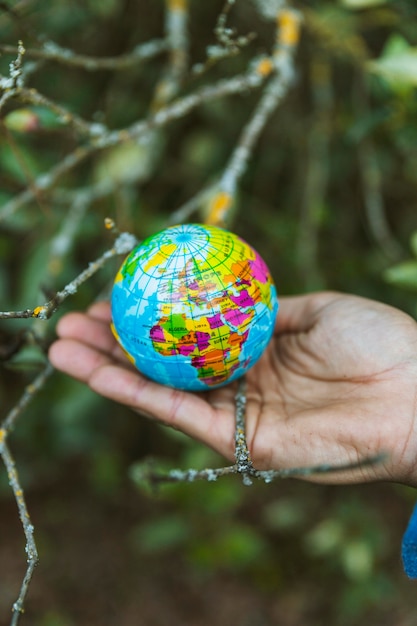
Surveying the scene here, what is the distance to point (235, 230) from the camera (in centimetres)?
280

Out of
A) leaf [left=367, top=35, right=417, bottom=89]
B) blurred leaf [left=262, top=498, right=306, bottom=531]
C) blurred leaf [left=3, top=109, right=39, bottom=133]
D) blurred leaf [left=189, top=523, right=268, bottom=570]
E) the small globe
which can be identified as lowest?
blurred leaf [left=262, top=498, right=306, bottom=531]

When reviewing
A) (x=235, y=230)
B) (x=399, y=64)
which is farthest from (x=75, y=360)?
(x=235, y=230)

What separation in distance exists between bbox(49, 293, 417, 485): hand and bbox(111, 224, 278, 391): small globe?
128 mm

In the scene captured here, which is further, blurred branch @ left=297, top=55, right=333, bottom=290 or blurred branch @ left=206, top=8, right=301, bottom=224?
blurred branch @ left=297, top=55, right=333, bottom=290

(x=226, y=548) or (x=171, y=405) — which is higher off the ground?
(x=171, y=405)

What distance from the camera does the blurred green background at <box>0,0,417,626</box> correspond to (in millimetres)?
2326

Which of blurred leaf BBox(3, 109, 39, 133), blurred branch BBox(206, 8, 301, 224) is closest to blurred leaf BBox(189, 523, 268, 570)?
blurred branch BBox(206, 8, 301, 224)

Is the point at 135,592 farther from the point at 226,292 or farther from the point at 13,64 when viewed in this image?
the point at 13,64

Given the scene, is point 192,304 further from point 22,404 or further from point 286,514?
point 286,514

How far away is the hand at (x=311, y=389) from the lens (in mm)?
1409

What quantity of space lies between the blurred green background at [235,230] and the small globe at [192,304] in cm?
86

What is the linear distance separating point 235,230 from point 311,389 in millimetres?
1312

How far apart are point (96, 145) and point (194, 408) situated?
806 mm

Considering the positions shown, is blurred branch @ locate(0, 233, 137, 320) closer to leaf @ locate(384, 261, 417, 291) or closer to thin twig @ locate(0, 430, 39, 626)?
thin twig @ locate(0, 430, 39, 626)
